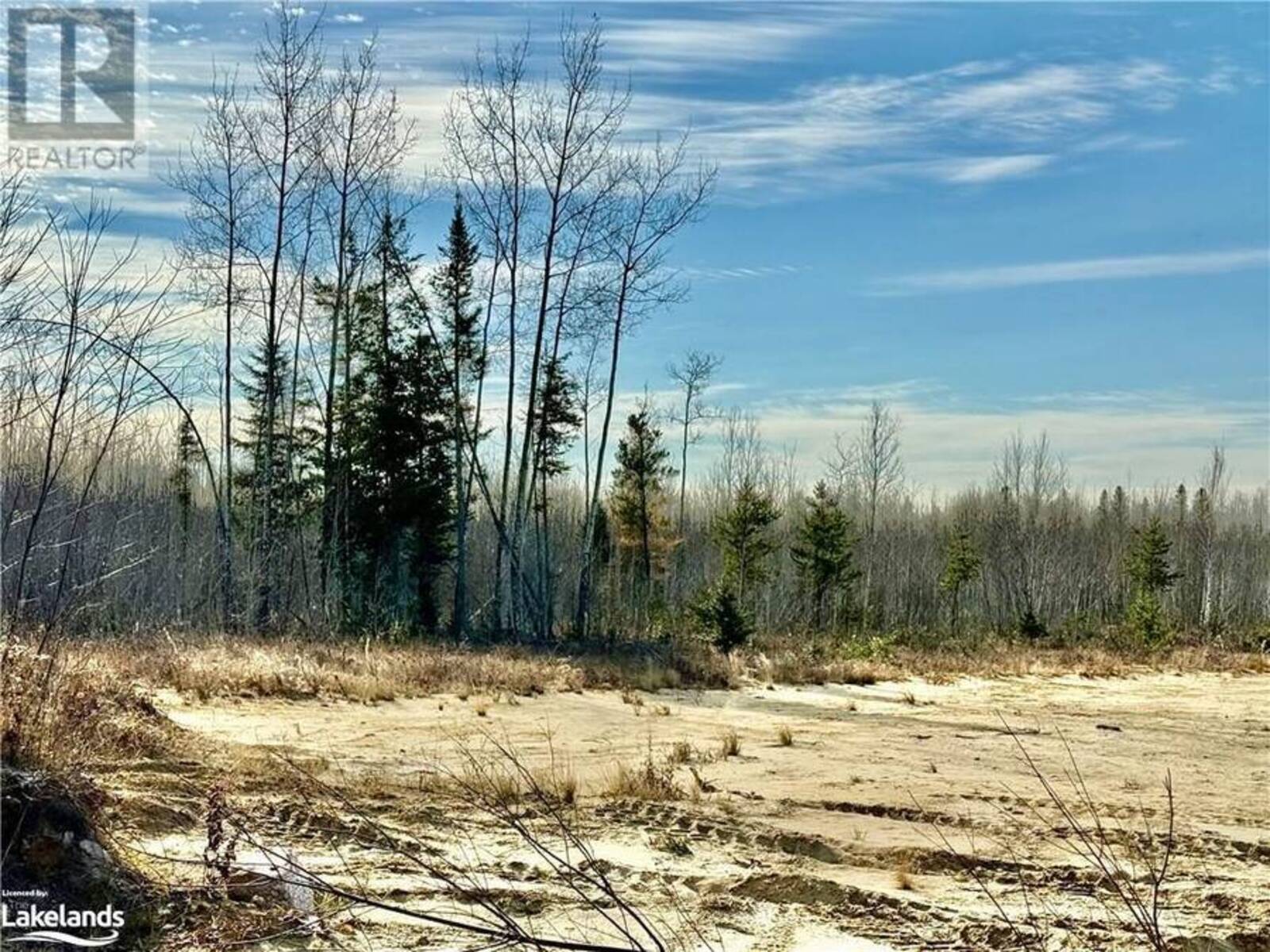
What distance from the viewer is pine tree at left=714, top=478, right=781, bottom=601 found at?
38469 millimetres

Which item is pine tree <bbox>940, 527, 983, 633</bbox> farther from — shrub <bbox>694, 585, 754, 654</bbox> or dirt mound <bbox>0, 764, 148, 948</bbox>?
dirt mound <bbox>0, 764, 148, 948</bbox>

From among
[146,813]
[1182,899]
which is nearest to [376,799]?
[146,813]

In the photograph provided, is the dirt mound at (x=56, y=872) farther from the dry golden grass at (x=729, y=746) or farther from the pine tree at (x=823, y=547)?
the pine tree at (x=823, y=547)

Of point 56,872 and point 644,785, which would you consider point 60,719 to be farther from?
point 644,785

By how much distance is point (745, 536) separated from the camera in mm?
38812

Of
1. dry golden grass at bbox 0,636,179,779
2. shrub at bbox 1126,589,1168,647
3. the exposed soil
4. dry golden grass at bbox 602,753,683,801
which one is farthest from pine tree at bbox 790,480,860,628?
dry golden grass at bbox 0,636,179,779

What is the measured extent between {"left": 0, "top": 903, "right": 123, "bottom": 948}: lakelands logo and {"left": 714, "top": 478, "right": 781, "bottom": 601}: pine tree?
32.6 m

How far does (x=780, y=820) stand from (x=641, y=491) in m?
33.0

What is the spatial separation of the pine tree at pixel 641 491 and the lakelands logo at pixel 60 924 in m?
33.2

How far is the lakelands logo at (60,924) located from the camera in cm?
503

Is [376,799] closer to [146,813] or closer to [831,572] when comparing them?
[146,813]

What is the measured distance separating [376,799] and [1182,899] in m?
5.25

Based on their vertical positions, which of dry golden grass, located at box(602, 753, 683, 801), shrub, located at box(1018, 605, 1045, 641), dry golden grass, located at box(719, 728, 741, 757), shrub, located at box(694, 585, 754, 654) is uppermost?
dry golden grass, located at box(602, 753, 683, 801)

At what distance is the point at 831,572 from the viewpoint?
39.5 metres
